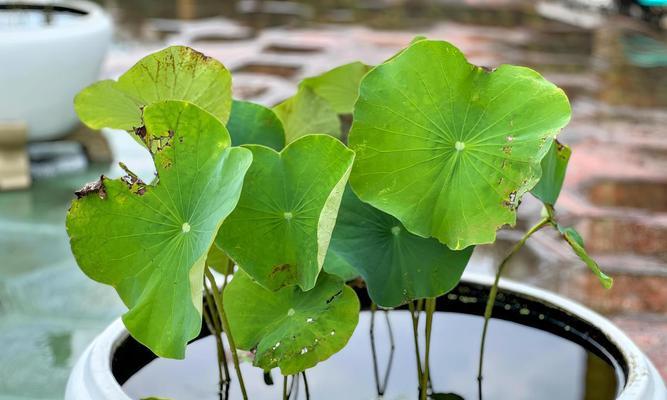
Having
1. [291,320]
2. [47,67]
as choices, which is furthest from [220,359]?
[47,67]

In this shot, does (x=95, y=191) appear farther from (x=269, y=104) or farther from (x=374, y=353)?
(x=269, y=104)

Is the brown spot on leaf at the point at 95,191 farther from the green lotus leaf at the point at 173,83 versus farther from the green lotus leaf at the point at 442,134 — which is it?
the green lotus leaf at the point at 442,134

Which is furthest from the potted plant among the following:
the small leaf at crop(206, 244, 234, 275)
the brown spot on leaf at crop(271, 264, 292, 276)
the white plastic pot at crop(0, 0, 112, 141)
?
the white plastic pot at crop(0, 0, 112, 141)

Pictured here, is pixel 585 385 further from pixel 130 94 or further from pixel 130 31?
pixel 130 31

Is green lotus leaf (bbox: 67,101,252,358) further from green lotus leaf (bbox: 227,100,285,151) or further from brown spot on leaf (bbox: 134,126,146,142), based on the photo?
green lotus leaf (bbox: 227,100,285,151)

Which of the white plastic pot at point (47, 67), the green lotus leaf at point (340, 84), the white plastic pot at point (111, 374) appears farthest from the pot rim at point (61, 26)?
the white plastic pot at point (111, 374)
